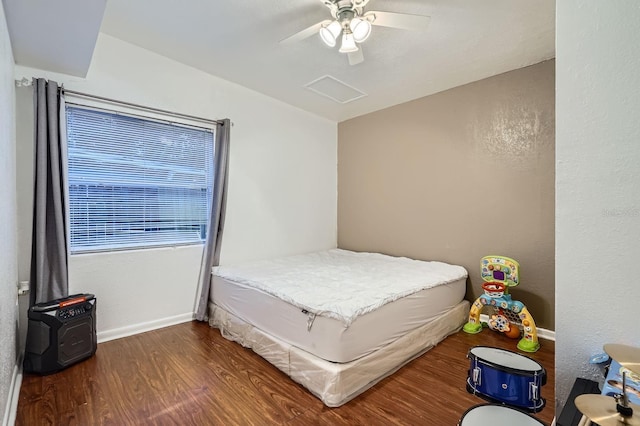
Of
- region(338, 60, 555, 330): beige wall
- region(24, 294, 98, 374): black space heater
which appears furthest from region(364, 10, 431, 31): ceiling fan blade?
region(24, 294, 98, 374): black space heater

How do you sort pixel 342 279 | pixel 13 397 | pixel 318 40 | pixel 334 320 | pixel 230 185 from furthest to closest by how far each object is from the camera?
pixel 230 185 → pixel 342 279 → pixel 318 40 → pixel 334 320 → pixel 13 397

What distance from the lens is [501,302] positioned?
2.67 metres

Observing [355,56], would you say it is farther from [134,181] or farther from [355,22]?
[134,181]

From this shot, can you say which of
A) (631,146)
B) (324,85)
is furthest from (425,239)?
(631,146)

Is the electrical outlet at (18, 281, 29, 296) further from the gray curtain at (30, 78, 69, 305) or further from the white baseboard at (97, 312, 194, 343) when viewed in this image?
the white baseboard at (97, 312, 194, 343)

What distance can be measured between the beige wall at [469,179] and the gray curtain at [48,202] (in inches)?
129

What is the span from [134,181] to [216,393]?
6.57ft

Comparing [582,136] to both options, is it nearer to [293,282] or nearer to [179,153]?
[293,282]

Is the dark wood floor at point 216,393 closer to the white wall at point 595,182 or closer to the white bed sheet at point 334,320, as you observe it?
the white bed sheet at point 334,320

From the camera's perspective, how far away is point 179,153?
301cm

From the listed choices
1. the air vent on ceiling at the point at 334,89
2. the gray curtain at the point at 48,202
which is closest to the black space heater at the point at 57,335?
the gray curtain at the point at 48,202

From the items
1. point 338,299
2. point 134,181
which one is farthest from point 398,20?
point 134,181

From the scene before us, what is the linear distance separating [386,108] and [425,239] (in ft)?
5.94

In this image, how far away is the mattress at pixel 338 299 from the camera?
1845mm
